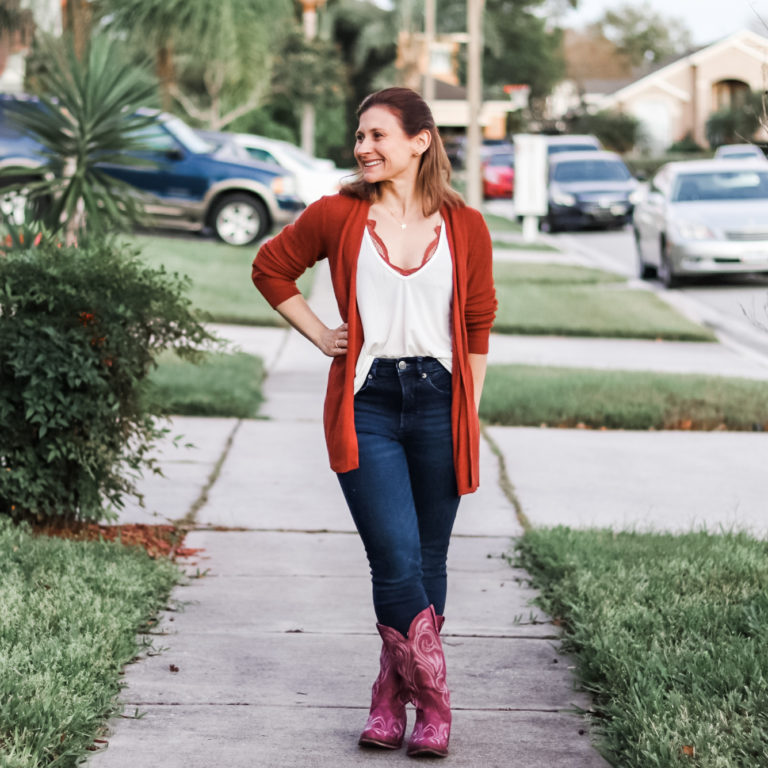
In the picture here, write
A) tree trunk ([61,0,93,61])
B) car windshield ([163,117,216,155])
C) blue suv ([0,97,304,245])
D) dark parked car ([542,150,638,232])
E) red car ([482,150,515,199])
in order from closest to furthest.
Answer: tree trunk ([61,0,93,61]) < blue suv ([0,97,304,245]) < car windshield ([163,117,216,155]) < dark parked car ([542,150,638,232]) < red car ([482,150,515,199])

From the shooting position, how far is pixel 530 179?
94.5 ft

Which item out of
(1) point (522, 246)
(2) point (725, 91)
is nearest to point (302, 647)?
(1) point (522, 246)

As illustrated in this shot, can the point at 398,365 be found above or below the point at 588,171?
above

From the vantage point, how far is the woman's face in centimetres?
392

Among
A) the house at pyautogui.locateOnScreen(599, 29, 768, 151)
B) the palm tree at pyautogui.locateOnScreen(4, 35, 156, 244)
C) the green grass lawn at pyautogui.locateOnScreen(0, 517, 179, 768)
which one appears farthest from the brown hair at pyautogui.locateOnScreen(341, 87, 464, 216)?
the house at pyautogui.locateOnScreen(599, 29, 768, 151)

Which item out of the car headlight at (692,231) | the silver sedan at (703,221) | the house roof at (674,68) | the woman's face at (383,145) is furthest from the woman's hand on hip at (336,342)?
the house roof at (674,68)

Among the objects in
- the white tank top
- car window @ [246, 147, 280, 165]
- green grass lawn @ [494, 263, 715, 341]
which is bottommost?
green grass lawn @ [494, 263, 715, 341]

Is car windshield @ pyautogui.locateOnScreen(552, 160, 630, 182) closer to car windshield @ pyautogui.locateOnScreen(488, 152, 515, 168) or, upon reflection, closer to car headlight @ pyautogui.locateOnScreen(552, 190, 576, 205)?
car headlight @ pyautogui.locateOnScreen(552, 190, 576, 205)

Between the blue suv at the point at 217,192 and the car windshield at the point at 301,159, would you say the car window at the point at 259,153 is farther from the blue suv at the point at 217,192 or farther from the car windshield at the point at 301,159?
the blue suv at the point at 217,192

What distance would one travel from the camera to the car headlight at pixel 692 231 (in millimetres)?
18609

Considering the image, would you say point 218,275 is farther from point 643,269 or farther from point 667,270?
point 643,269

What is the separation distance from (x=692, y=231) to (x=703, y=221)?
192 millimetres

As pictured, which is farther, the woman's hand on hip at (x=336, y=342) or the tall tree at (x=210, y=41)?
the tall tree at (x=210, y=41)

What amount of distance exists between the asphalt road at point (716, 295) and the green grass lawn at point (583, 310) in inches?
16.0
